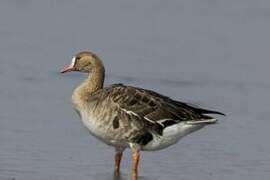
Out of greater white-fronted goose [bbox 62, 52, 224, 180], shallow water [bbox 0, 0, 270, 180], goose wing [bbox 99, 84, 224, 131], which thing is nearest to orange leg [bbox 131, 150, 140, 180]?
greater white-fronted goose [bbox 62, 52, 224, 180]

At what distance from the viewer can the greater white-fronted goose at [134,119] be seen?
10.4 metres

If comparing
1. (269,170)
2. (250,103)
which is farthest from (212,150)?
(250,103)

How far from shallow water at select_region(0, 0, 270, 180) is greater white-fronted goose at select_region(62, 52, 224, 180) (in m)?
0.40

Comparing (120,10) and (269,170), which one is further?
(120,10)

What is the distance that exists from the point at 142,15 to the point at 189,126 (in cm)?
1074

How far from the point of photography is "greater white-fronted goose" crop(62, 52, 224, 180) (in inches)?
411

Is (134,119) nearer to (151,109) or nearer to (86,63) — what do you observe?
(151,109)

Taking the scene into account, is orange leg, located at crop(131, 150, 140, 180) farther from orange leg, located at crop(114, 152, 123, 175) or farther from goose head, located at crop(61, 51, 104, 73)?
goose head, located at crop(61, 51, 104, 73)

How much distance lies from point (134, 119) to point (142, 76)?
570 cm

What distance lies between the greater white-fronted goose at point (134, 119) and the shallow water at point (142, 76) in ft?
1.31

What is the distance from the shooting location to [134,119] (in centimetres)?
1053

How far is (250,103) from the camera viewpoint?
14.7 m

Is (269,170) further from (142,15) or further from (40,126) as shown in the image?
(142,15)

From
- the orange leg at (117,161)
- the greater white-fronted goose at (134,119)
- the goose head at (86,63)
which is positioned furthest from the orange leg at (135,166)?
the goose head at (86,63)
